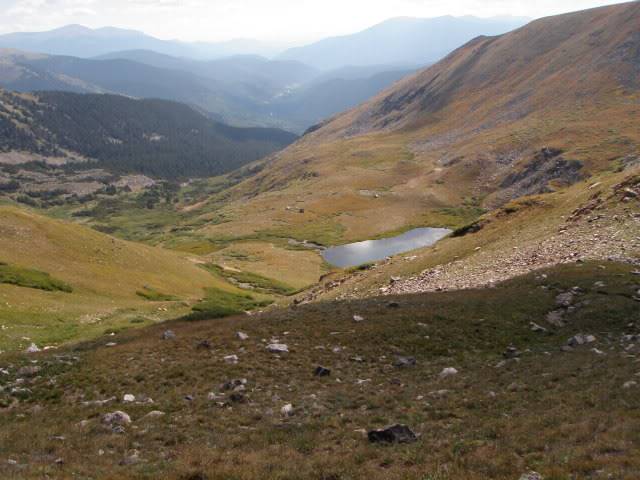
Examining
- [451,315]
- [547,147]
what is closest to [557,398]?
[451,315]

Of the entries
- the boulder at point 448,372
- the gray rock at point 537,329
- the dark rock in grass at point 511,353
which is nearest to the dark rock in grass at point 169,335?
the boulder at point 448,372

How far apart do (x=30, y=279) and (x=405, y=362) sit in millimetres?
41795

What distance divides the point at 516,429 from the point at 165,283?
195 feet

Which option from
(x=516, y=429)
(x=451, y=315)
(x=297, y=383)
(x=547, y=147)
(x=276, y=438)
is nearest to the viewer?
(x=516, y=429)

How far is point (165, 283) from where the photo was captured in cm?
6875

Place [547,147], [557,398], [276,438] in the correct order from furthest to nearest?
[547,147]
[557,398]
[276,438]

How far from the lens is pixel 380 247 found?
140 m

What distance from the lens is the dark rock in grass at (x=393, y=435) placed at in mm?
16078

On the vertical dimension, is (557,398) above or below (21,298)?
above

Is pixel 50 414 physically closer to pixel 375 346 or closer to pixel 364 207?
pixel 375 346

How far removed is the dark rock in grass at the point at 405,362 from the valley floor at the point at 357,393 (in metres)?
0.08

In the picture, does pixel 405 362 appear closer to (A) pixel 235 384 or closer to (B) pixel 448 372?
(B) pixel 448 372

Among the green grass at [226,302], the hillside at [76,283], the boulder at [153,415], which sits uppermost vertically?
the boulder at [153,415]

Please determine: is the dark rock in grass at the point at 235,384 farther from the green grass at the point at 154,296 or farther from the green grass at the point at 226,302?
the green grass at the point at 154,296
